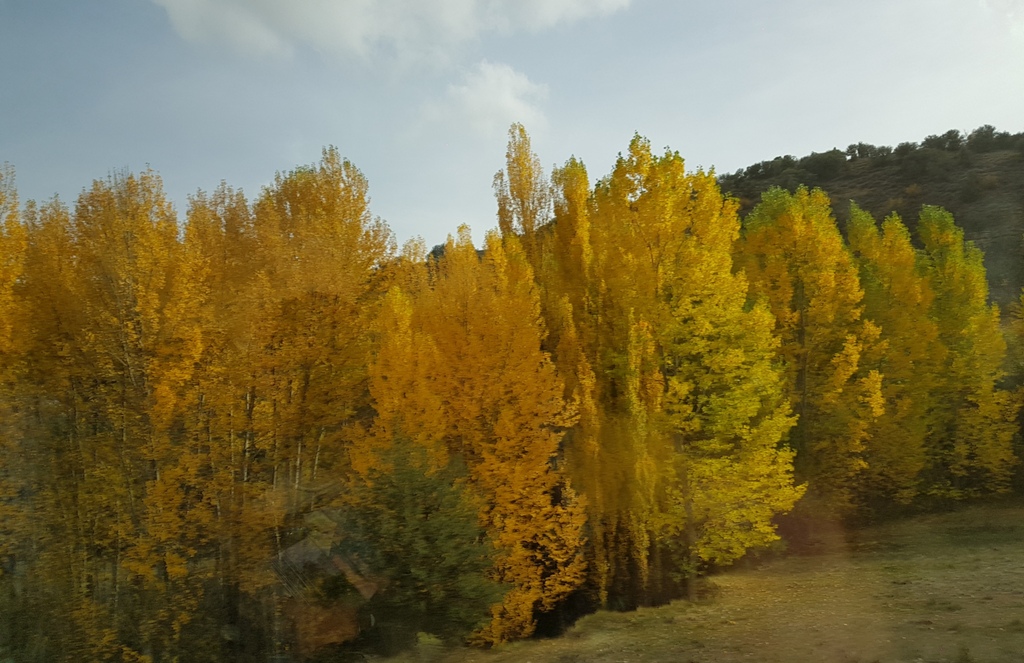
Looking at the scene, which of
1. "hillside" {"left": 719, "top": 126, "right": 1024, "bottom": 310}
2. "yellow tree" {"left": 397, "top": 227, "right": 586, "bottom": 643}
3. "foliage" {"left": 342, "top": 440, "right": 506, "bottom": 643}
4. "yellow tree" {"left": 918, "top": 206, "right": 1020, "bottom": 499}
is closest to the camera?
"foliage" {"left": 342, "top": 440, "right": 506, "bottom": 643}

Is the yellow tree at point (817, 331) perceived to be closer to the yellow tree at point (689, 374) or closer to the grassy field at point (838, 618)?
the grassy field at point (838, 618)

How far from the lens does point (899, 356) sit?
904 inches

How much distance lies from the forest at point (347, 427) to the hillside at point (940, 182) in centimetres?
3372

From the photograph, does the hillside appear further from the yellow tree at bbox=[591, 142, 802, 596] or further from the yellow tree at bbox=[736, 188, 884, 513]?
the yellow tree at bbox=[591, 142, 802, 596]

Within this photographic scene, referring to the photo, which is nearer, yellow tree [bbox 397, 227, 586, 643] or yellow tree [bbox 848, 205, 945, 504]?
yellow tree [bbox 397, 227, 586, 643]

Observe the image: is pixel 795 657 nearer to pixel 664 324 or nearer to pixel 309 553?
pixel 664 324

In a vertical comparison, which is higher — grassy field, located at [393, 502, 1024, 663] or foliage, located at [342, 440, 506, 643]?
foliage, located at [342, 440, 506, 643]

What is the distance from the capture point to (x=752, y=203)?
5828 centimetres

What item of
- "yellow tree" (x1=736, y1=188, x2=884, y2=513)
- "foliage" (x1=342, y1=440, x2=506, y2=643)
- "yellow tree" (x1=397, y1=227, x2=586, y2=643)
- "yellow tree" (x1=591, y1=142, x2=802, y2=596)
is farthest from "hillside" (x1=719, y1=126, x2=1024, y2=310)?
"foliage" (x1=342, y1=440, x2=506, y2=643)

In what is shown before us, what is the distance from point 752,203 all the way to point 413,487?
53017mm

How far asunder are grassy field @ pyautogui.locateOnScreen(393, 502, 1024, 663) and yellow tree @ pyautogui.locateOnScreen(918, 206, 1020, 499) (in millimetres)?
3773

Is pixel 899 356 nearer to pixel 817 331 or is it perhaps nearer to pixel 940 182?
pixel 817 331

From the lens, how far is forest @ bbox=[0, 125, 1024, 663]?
1452 cm

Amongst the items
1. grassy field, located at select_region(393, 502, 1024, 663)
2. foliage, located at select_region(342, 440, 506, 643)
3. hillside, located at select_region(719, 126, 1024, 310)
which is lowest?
grassy field, located at select_region(393, 502, 1024, 663)
